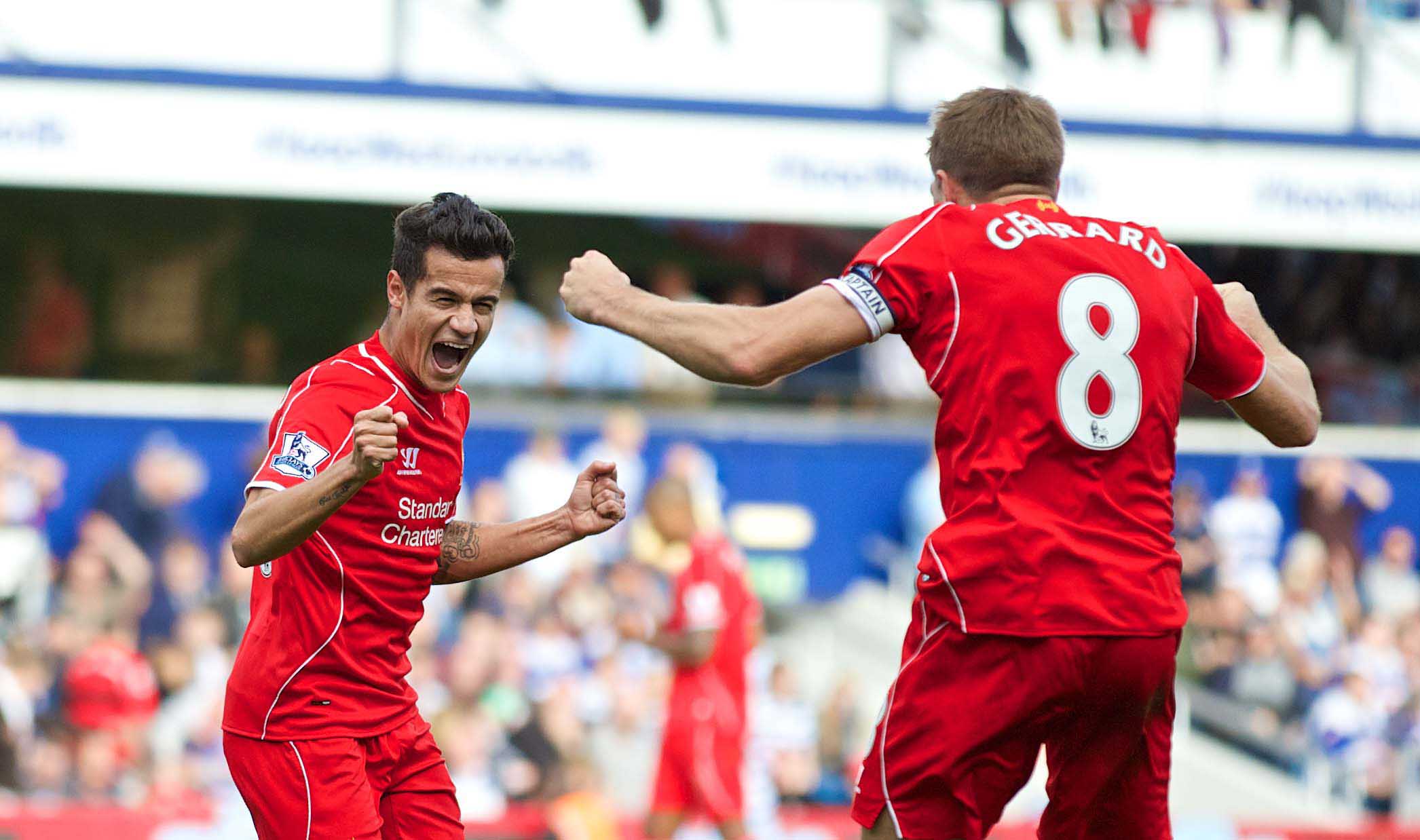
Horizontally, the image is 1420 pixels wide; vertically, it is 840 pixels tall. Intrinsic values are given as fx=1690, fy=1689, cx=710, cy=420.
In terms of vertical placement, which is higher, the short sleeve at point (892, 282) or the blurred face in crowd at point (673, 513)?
the short sleeve at point (892, 282)

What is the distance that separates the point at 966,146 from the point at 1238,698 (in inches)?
365

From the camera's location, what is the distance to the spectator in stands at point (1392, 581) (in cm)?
1323

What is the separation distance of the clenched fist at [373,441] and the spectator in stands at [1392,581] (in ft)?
37.0

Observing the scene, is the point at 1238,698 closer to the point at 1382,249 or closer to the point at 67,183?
the point at 1382,249

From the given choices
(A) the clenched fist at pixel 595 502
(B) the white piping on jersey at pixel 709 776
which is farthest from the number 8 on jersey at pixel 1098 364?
(B) the white piping on jersey at pixel 709 776

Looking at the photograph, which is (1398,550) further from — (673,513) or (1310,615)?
(673,513)

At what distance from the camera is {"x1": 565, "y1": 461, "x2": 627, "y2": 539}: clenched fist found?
426 cm

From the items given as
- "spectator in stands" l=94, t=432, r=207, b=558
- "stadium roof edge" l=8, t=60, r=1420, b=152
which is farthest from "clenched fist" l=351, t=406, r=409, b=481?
"stadium roof edge" l=8, t=60, r=1420, b=152

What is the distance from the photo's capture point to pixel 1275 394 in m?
3.81

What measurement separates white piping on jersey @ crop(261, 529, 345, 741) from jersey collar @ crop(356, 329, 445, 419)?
0.40 metres

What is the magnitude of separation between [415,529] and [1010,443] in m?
1.45

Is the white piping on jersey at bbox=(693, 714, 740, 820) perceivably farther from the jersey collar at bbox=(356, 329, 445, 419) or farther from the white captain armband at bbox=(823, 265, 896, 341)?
the white captain armband at bbox=(823, 265, 896, 341)

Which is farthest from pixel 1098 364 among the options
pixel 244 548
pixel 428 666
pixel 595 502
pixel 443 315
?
pixel 428 666

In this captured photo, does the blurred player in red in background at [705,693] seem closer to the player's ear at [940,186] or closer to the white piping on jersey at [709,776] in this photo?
the white piping on jersey at [709,776]
